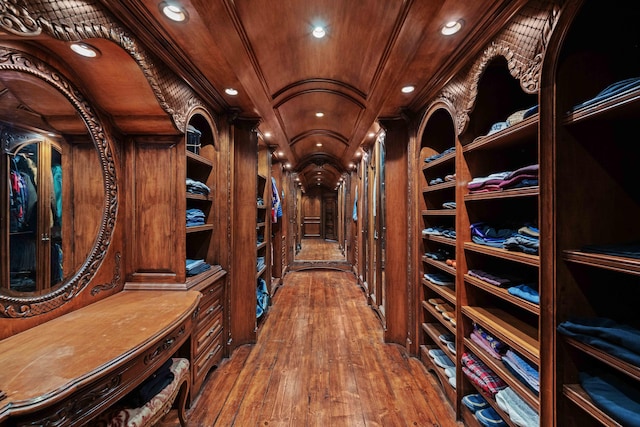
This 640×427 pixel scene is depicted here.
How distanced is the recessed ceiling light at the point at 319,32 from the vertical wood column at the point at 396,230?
118 centimetres

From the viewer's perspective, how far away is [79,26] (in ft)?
3.92

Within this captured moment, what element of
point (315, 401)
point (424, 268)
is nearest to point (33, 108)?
point (315, 401)

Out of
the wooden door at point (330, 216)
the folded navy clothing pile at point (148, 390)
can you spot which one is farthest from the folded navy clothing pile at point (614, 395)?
the wooden door at point (330, 216)

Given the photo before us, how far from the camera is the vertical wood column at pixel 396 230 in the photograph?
9.50ft

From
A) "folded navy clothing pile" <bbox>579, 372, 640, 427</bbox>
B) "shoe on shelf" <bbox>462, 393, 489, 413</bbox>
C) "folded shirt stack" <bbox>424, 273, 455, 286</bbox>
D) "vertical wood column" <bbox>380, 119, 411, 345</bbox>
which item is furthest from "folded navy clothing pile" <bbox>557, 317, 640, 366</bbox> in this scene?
"vertical wood column" <bbox>380, 119, 411, 345</bbox>

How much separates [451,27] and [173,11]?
5.04 ft

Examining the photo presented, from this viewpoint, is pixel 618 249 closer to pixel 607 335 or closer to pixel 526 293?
pixel 607 335

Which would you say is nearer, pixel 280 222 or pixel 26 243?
pixel 26 243

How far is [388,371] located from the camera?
2.42m

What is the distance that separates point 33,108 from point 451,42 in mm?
2320

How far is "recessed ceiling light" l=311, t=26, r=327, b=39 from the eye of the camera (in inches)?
78.0

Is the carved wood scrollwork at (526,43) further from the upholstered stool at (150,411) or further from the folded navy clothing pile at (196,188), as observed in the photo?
the upholstered stool at (150,411)

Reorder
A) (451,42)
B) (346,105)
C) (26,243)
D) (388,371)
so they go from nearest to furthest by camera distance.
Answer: (26,243)
(451,42)
(388,371)
(346,105)

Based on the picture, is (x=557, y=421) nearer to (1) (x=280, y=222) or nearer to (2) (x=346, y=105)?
(2) (x=346, y=105)
